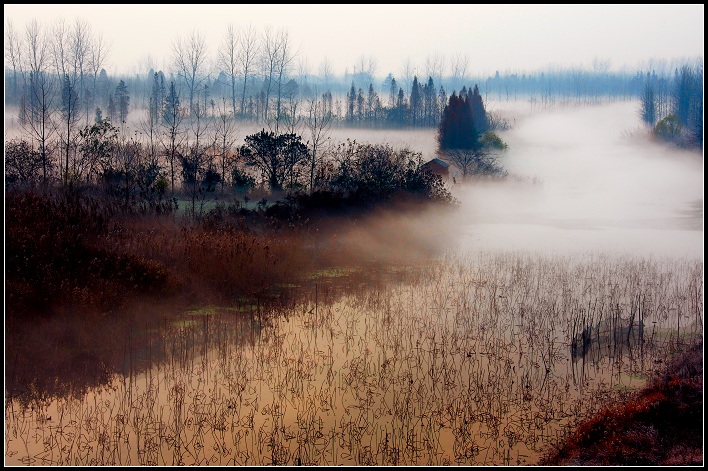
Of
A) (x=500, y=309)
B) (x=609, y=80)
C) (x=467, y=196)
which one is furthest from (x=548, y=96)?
(x=500, y=309)

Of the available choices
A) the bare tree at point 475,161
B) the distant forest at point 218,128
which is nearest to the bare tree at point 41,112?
the distant forest at point 218,128

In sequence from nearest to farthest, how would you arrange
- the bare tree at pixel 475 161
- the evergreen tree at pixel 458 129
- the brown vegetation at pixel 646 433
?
the brown vegetation at pixel 646 433 → the bare tree at pixel 475 161 → the evergreen tree at pixel 458 129

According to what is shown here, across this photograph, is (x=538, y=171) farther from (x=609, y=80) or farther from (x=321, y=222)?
(x=609, y=80)

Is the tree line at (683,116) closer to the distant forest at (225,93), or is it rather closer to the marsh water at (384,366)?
the distant forest at (225,93)

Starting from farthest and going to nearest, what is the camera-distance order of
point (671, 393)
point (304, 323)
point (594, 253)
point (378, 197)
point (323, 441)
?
point (378, 197)
point (594, 253)
point (304, 323)
point (671, 393)
point (323, 441)

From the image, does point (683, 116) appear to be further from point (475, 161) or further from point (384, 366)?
point (384, 366)

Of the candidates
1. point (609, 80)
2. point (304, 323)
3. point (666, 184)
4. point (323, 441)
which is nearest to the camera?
point (323, 441)

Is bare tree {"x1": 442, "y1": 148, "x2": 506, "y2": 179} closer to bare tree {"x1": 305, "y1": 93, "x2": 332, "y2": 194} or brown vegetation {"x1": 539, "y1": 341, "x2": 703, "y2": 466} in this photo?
bare tree {"x1": 305, "y1": 93, "x2": 332, "y2": 194}
